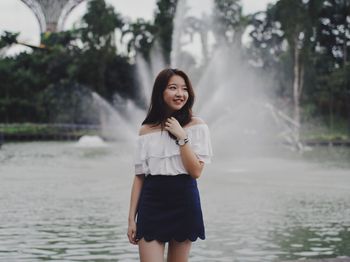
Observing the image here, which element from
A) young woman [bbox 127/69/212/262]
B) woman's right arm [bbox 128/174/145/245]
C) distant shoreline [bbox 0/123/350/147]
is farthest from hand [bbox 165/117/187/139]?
distant shoreline [bbox 0/123/350/147]

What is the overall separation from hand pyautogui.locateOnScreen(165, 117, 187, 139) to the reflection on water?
3726 millimetres

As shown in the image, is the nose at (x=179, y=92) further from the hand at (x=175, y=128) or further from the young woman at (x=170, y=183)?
the hand at (x=175, y=128)

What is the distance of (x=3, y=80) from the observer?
A: 5484cm

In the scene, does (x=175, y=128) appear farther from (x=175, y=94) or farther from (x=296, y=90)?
(x=296, y=90)

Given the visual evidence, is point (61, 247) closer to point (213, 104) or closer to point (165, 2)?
point (213, 104)

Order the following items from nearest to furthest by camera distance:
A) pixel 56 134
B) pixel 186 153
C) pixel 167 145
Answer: pixel 186 153, pixel 167 145, pixel 56 134

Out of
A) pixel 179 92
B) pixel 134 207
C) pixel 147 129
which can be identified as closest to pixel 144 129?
pixel 147 129

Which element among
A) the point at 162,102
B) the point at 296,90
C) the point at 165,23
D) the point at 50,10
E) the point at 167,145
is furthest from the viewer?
the point at 165,23

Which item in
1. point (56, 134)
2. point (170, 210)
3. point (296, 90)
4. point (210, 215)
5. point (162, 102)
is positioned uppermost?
point (296, 90)

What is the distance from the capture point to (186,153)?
3.18 m

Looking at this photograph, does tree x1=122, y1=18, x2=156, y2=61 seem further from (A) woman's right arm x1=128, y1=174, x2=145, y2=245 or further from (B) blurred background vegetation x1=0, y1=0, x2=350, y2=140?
(A) woman's right arm x1=128, y1=174, x2=145, y2=245

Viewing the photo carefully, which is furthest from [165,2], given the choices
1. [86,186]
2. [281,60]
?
[86,186]

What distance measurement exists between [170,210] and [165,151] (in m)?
0.28

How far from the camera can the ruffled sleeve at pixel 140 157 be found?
3322 mm
